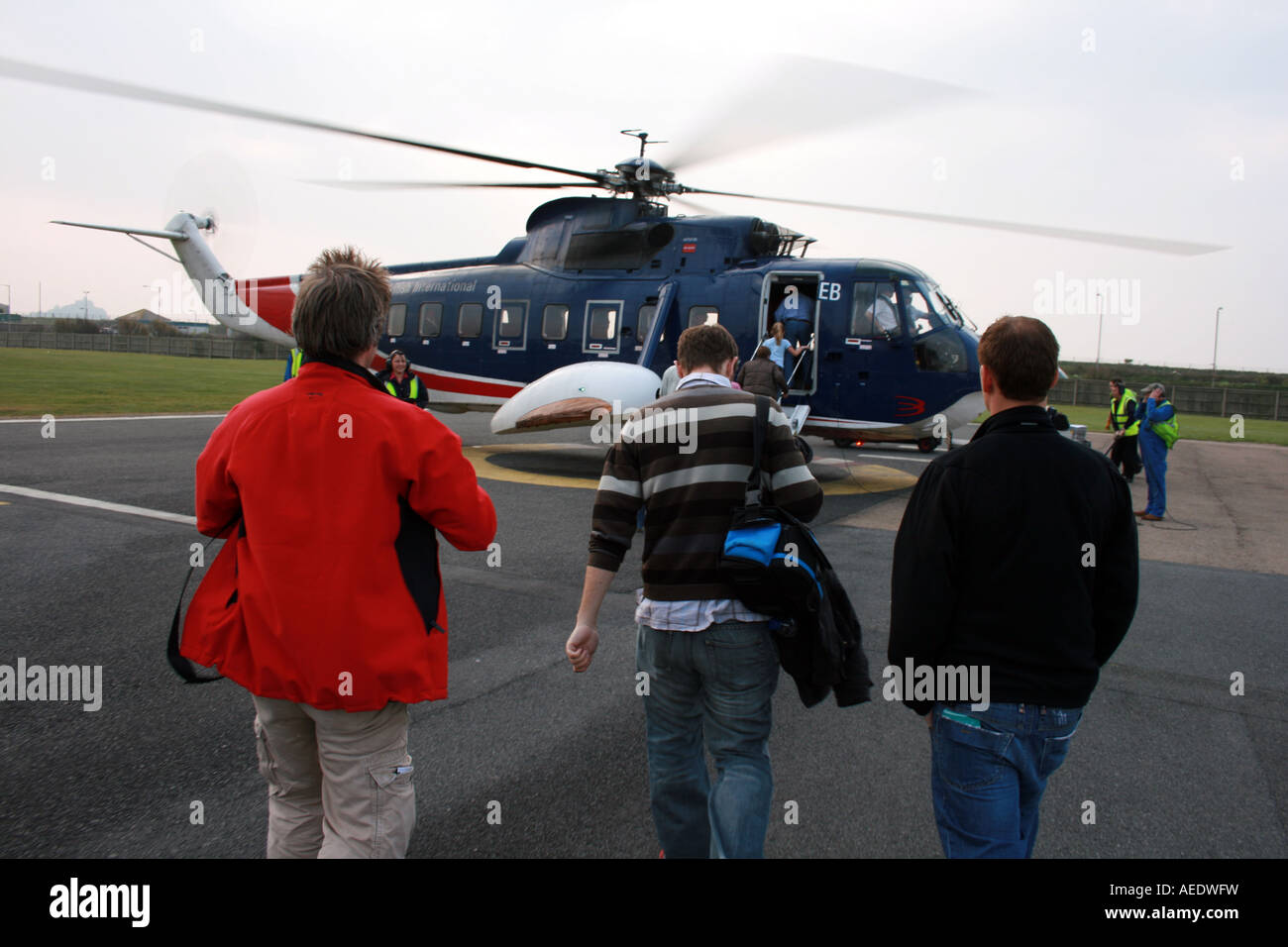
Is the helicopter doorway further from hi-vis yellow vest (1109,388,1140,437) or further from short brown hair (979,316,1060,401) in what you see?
short brown hair (979,316,1060,401)

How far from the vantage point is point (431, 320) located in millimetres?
15531

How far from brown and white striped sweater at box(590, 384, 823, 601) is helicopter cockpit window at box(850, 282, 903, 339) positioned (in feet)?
32.2

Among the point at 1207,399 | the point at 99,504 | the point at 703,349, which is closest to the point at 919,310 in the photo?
the point at 703,349

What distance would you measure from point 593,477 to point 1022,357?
34.7ft

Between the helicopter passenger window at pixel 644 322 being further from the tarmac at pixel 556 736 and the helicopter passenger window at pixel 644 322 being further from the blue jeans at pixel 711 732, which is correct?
the blue jeans at pixel 711 732

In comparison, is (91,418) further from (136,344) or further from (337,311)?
(136,344)

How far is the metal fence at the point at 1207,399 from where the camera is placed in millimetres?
42688

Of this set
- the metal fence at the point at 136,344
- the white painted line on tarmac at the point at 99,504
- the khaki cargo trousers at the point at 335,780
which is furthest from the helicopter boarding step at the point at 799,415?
the metal fence at the point at 136,344

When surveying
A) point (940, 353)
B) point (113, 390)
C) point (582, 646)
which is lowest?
point (582, 646)

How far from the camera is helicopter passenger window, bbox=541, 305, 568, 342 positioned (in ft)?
46.4

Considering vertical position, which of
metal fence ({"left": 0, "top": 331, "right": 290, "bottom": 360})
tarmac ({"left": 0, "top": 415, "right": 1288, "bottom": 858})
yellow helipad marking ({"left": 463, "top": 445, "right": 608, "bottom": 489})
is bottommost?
tarmac ({"left": 0, "top": 415, "right": 1288, "bottom": 858})

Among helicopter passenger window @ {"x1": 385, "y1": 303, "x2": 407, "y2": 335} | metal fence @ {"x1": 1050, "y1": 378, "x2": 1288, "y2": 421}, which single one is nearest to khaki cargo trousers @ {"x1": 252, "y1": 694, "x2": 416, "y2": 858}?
helicopter passenger window @ {"x1": 385, "y1": 303, "x2": 407, "y2": 335}

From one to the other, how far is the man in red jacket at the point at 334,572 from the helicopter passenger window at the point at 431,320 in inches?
532
